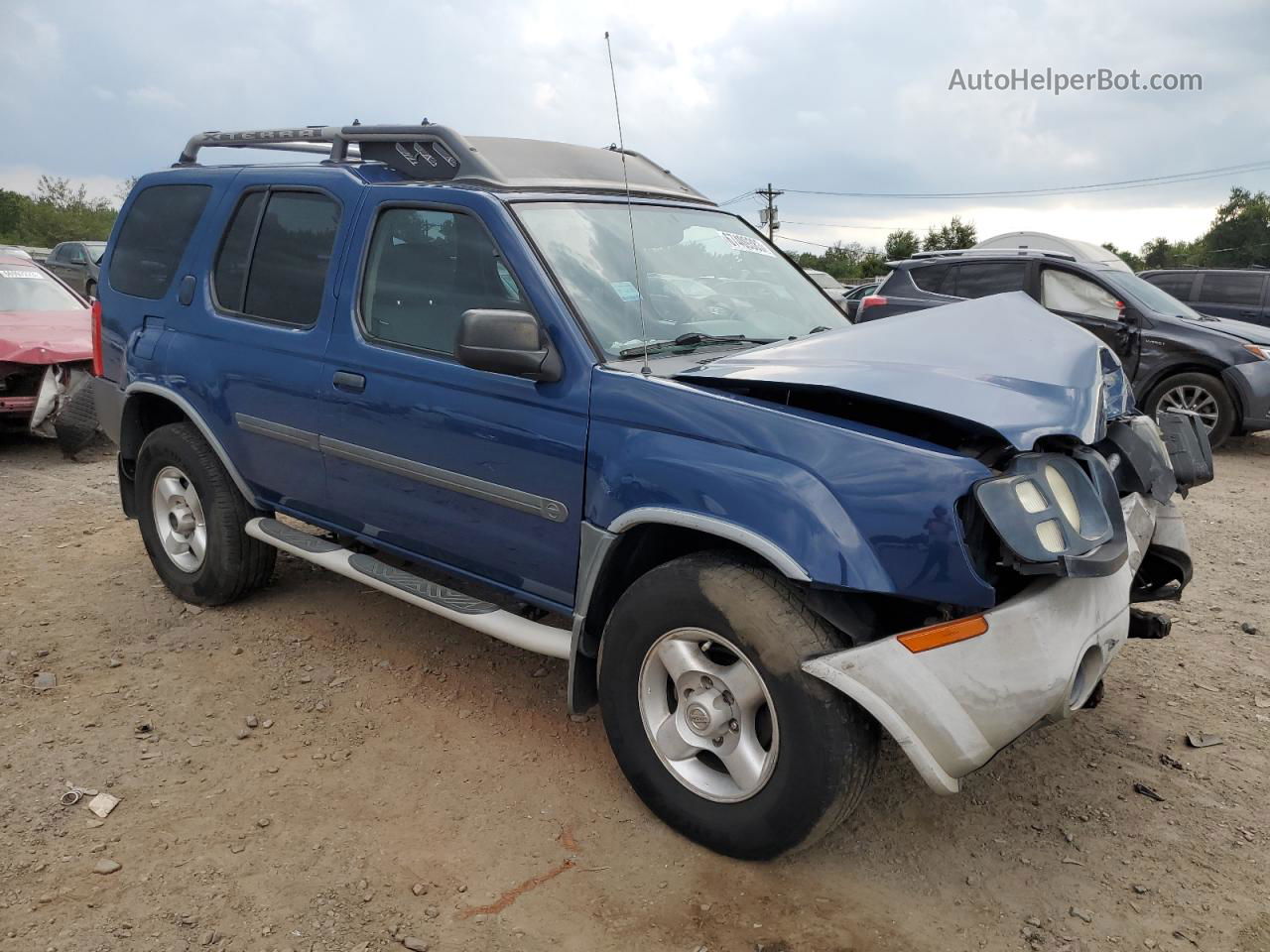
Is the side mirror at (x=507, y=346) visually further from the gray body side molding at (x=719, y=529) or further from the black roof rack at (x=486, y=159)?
the black roof rack at (x=486, y=159)

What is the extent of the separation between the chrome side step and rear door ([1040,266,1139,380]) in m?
6.88

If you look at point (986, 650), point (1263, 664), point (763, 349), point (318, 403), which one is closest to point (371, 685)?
point (318, 403)

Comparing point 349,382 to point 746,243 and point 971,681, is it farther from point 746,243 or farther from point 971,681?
point 971,681

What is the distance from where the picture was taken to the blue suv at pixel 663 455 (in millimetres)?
2414

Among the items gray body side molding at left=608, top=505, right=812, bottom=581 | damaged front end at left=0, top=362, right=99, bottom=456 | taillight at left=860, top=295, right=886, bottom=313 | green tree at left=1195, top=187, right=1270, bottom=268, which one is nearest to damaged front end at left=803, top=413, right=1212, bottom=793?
gray body side molding at left=608, top=505, right=812, bottom=581

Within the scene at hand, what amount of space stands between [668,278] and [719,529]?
1.22 meters

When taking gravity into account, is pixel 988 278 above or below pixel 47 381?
above

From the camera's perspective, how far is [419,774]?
327cm

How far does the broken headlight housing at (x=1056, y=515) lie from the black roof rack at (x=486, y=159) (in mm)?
1989

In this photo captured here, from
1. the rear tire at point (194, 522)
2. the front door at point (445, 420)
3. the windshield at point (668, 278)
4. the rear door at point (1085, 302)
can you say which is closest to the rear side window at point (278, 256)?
the front door at point (445, 420)

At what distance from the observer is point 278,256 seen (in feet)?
13.1

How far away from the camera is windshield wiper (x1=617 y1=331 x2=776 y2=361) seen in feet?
10.1

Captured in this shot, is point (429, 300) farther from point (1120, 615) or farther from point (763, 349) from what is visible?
point (1120, 615)

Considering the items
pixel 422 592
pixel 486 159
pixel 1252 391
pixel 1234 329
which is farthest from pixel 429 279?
pixel 1234 329
